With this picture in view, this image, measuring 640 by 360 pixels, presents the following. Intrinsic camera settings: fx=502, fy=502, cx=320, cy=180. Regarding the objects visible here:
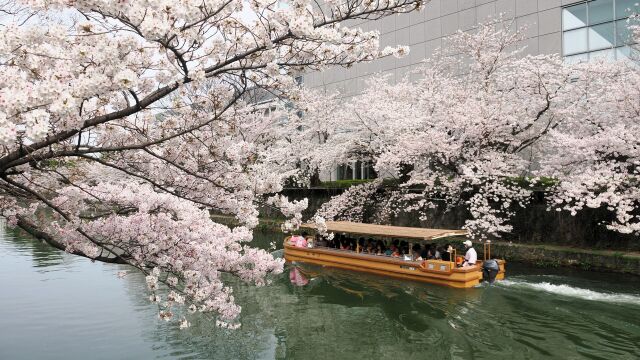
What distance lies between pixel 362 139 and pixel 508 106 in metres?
8.86

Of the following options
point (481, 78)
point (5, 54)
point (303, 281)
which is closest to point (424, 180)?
point (481, 78)

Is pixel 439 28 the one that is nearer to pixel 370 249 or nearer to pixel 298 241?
pixel 298 241

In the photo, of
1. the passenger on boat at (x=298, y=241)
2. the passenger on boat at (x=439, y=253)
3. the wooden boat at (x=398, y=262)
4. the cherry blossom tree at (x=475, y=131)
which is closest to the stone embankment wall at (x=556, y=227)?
the cherry blossom tree at (x=475, y=131)

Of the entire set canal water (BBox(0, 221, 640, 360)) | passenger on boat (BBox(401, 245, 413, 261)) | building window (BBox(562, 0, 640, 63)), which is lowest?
canal water (BBox(0, 221, 640, 360))

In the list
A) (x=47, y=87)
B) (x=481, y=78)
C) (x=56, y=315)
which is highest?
(x=481, y=78)

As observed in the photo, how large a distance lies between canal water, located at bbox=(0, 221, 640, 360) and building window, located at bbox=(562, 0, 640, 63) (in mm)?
11806

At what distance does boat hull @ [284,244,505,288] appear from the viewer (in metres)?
16.4

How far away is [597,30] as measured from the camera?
24.3 metres

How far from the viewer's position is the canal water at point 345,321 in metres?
10.7

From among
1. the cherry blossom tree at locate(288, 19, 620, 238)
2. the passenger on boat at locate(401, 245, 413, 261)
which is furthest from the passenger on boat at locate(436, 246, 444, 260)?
the cherry blossom tree at locate(288, 19, 620, 238)

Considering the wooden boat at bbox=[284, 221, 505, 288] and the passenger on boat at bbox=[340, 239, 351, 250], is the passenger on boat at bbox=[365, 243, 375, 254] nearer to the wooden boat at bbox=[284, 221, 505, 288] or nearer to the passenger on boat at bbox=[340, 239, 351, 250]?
the wooden boat at bbox=[284, 221, 505, 288]

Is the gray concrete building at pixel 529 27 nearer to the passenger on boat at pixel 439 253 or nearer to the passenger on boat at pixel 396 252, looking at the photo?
the passenger on boat at pixel 439 253

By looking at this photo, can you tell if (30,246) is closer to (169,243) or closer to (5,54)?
(169,243)

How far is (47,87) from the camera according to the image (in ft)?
13.8
